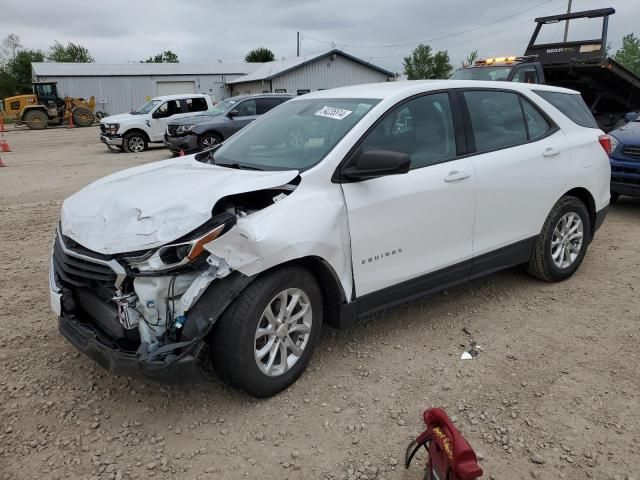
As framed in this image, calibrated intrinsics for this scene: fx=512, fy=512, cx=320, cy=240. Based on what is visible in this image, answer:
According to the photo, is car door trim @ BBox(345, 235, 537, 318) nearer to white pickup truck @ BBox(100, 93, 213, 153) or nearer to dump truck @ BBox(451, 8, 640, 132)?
dump truck @ BBox(451, 8, 640, 132)

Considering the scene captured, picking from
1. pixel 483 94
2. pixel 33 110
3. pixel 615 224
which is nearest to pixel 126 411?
pixel 483 94

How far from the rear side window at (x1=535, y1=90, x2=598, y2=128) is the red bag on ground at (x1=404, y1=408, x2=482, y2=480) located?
3.31m

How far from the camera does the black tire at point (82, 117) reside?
31938 mm

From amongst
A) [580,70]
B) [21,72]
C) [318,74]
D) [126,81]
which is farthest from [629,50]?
[21,72]

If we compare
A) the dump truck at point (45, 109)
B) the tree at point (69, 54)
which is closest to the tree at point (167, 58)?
the tree at point (69, 54)

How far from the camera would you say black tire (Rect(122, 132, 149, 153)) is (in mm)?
16531

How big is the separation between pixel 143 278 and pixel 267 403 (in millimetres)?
1032

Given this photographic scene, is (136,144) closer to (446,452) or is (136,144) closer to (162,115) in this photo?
(162,115)

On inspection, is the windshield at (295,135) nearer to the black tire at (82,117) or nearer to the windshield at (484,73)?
the windshield at (484,73)

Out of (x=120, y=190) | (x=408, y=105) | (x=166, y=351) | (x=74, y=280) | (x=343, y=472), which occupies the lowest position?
(x=343, y=472)

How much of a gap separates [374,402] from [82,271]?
1.81m

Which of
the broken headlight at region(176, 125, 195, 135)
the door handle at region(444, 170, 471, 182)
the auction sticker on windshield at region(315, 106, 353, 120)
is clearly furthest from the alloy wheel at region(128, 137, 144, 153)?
the door handle at region(444, 170, 471, 182)

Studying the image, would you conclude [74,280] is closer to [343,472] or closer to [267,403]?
[267,403]

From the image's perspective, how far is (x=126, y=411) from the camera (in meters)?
2.96
